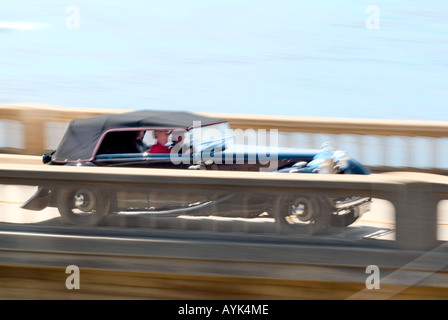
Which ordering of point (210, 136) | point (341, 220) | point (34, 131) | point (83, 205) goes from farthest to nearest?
point (34, 131) < point (210, 136) < point (83, 205) < point (341, 220)

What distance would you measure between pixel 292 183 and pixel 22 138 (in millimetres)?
7664

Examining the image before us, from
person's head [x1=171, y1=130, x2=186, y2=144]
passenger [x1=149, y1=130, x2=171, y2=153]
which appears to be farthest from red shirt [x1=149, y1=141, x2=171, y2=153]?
person's head [x1=171, y1=130, x2=186, y2=144]

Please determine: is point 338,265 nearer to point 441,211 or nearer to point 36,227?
point 441,211

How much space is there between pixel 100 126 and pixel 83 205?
4007 millimetres

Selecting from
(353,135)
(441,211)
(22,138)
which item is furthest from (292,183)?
(22,138)

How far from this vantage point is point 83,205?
4.93m

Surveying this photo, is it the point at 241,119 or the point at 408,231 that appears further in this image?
the point at 241,119

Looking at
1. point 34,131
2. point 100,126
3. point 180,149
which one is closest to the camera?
point 180,149

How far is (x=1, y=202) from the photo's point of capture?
5.02 meters

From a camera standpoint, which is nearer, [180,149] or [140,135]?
[180,149]

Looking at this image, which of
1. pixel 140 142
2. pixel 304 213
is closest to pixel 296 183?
pixel 304 213

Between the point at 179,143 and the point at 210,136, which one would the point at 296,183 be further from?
the point at 210,136
